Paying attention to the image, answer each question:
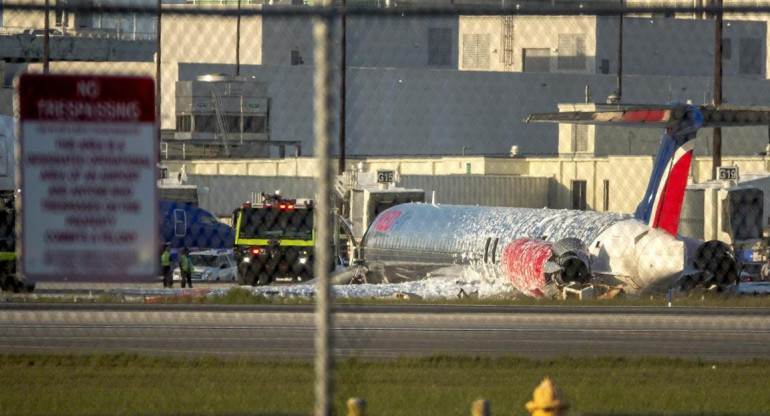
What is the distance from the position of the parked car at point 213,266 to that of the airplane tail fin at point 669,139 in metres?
16.4

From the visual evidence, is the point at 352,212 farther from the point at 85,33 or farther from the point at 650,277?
the point at 85,33

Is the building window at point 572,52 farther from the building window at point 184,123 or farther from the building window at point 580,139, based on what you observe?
the building window at point 184,123

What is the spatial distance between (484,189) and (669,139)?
2479 cm

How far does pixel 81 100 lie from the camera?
8.24 metres

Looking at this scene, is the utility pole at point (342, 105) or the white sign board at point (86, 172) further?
the utility pole at point (342, 105)

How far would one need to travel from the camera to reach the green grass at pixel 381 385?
1244 cm

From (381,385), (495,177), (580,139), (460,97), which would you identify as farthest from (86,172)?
(460,97)

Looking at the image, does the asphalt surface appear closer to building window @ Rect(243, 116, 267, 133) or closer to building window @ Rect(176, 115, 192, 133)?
building window @ Rect(243, 116, 267, 133)

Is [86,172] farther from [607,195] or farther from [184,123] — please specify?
[184,123]

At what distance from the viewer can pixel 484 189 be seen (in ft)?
174

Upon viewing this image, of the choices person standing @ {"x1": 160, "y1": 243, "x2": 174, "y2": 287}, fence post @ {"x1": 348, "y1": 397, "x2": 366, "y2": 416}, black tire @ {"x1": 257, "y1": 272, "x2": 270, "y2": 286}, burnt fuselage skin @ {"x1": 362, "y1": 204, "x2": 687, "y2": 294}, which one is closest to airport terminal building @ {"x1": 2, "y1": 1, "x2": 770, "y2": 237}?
black tire @ {"x1": 257, "y1": 272, "x2": 270, "y2": 286}

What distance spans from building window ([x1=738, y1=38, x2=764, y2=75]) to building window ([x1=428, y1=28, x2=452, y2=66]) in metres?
17.7

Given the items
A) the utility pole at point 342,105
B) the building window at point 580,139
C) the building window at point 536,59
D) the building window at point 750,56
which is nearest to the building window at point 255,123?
the utility pole at point 342,105

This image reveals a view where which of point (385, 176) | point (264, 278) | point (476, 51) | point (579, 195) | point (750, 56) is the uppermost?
point (750, 56)
